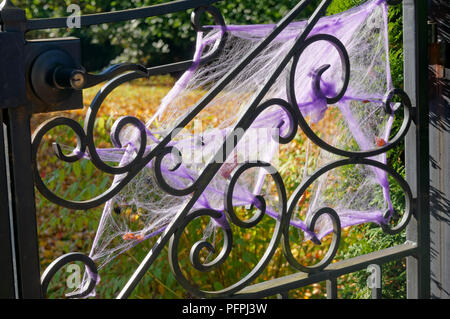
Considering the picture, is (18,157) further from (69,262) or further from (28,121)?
(69,262)

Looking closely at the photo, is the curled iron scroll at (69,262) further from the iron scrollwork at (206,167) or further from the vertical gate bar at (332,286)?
the vertical gate bar at (332,286)

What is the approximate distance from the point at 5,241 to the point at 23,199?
0.09m

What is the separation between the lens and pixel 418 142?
5.98ft

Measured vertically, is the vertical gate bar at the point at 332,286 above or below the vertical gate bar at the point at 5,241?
below

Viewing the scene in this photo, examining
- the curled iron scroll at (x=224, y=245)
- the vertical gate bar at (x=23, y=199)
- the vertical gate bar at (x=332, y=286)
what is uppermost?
the vertical gate bar at (x=23, y=199)

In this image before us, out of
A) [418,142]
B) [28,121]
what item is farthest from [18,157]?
[418,142]

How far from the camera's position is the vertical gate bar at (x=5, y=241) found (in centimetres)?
117

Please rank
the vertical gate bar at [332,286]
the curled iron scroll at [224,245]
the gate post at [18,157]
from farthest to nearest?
the vertical gate bar at [332,286]
the curled iron scroll at [224,245]
the gate post at [18,157]

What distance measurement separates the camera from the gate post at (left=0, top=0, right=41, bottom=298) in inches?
44.7

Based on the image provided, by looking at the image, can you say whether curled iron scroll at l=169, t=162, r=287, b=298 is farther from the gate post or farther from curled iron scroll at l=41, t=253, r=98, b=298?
the gate post

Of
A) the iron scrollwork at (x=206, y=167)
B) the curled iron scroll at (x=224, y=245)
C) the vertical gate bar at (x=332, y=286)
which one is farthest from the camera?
the vertical gate bar at (x=332, y=286)

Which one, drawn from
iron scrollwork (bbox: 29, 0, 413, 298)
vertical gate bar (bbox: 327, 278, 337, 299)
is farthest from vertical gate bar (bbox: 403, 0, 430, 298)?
vertical gate bar (bbox: 327, 278, 337, 299)

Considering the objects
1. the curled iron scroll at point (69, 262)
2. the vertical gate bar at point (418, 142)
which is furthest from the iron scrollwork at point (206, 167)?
the vertical gate bar at point (418, 142)

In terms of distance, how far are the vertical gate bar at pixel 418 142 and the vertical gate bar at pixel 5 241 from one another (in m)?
1.17
